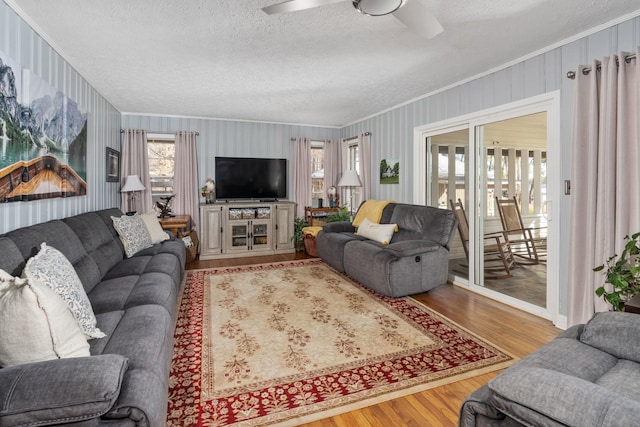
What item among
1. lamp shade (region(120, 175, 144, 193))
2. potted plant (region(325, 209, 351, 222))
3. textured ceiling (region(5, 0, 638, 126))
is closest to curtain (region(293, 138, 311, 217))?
potted plant (region(325, 209, 351, 222))

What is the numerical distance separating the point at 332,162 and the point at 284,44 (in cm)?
377

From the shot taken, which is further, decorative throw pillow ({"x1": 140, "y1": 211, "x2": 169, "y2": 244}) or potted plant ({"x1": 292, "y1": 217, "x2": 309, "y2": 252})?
potted plant ({"x1": 292, "y1": 217, "x2": 309, "y2": 252})

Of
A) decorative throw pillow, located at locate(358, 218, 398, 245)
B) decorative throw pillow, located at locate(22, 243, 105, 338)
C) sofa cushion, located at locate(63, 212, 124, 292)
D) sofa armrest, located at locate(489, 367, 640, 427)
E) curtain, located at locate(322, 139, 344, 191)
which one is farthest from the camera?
curtain, located at locate(322, 139, 344, 191)

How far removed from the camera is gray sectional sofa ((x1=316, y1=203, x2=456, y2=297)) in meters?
3.50

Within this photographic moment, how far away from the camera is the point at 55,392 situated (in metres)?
1.07

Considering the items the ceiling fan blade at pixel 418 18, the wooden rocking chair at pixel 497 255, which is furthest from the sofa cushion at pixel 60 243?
the wooden rocking chair at pixel 497 255

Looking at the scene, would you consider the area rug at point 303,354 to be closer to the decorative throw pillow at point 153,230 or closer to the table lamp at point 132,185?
the decorative throw pillow at point 153,230

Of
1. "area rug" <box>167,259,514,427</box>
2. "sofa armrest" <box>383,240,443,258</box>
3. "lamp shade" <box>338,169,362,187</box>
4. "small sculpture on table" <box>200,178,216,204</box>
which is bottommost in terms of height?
"area rug" <box>167,259,514,427</box>

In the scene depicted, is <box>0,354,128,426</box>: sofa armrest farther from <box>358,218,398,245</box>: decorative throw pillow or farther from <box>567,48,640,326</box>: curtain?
<box>358,218,398,245</box>: decorative throw pillow

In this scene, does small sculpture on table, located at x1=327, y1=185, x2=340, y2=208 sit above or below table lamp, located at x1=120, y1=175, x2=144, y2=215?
below

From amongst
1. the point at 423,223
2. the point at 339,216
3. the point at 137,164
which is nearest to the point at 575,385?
the point at 423,223

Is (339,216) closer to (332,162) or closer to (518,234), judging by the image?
(332,162)

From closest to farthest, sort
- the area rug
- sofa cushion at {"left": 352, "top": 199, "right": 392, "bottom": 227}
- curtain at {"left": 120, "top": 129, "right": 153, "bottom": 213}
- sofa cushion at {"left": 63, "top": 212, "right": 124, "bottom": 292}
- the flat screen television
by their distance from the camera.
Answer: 1. the area rug
2. sofa cushion at {"left": 63, "top": 212, "right": 124, "bottom": 292}
3. sofa cushion at {"left": 352, "top": 199, "right": 392, "bottom": 227}
4. curtain at {"left": 120, "top": 129, "right": 153, "bottom": 213}
5. the flat screen television

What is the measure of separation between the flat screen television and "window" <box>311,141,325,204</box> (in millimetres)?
672
